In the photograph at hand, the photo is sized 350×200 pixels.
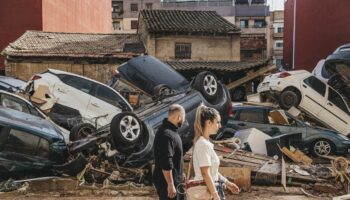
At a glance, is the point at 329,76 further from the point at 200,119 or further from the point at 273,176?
the point at 200,119

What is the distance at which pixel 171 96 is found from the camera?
11.2 metres

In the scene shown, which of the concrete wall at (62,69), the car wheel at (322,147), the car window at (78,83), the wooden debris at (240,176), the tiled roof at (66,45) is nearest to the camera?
the wooden debris at (240,176)

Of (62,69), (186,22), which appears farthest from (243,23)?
(62,69)

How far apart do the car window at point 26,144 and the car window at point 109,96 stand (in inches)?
149

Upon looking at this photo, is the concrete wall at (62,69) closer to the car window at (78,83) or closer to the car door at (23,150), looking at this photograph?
the car window at (78,83)

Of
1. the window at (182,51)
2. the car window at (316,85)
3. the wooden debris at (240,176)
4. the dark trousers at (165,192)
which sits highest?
the window at (182,51)

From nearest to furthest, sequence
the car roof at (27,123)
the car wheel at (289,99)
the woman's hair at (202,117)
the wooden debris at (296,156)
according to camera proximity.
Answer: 1. the woman's hair at (202,117)
2. the car roof at (27,123)
3. the wooden debris at (296,156)
4. the car wheel at (289,99)

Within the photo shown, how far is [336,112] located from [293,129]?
8.09 ft

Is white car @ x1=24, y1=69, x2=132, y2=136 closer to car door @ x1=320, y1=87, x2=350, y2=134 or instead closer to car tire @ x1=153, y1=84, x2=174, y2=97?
car tire @ x1=153, y1=84, x2=174, y2=97

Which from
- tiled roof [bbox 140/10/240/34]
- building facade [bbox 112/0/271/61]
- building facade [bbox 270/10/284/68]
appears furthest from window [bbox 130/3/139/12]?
tiled roof [bbox 140/10/240/34]

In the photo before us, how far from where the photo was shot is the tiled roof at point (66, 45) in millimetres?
22406

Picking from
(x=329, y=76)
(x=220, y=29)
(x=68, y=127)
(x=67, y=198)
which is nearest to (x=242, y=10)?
(x=220, y=29)

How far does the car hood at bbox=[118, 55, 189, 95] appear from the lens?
463 inches

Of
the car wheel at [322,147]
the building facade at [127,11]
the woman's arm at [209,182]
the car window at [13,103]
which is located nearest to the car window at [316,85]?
the car wheel at [322,147]
